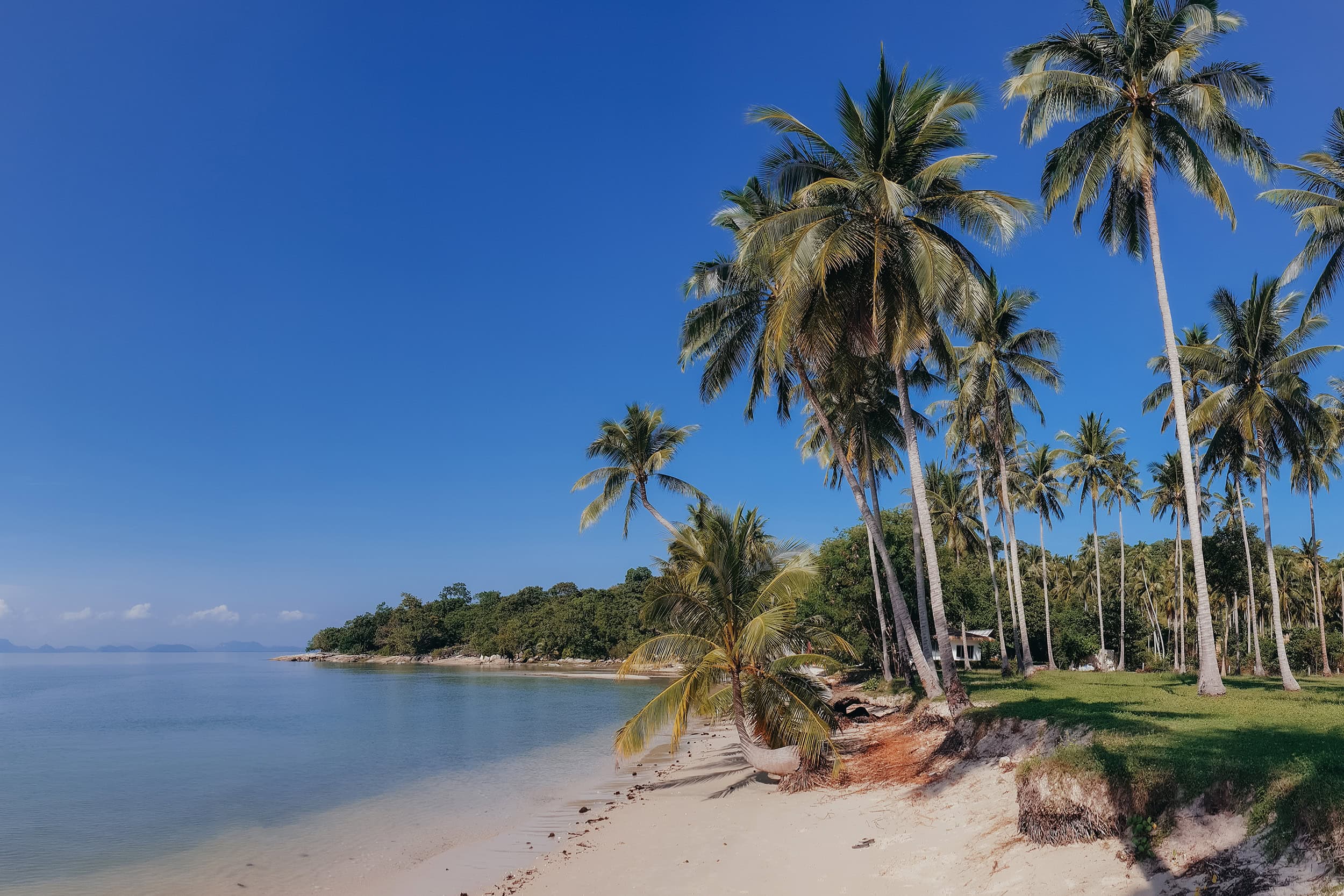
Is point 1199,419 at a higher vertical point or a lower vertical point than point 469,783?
higher

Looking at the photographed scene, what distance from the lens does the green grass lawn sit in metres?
6.10

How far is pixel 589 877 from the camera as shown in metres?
10.5

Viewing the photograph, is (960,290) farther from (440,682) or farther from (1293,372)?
(440,682)

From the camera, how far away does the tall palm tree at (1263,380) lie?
63.5ft

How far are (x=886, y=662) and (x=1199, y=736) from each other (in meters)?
25.3

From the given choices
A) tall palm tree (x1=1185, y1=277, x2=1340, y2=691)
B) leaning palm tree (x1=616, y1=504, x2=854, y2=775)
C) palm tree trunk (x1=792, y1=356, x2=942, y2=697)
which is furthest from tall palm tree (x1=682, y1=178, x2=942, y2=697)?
tall palm tree (x1=1185, y1=277, x2=1340, y2=691)

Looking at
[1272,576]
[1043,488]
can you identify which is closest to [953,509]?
[1043,488]

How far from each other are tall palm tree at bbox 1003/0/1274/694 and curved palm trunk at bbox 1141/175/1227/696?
0.03m

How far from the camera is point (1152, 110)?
54.0 feet

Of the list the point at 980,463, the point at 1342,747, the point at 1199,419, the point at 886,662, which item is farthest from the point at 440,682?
the point at 1342,747

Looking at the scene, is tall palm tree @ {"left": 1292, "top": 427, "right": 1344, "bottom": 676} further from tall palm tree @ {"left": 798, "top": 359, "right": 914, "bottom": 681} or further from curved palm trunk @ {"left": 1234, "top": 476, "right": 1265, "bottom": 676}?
tall palm tree @ {"left": 798, "top": 359, "right": 914, "bottom": 681}

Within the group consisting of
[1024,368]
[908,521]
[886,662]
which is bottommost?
[886,662]

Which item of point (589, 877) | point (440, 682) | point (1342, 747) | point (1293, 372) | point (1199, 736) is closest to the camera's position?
point (1342, 747)

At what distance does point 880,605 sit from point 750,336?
14.9 metres
